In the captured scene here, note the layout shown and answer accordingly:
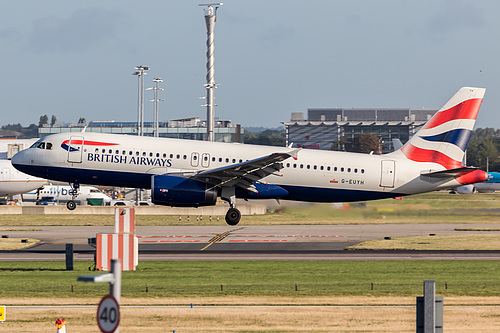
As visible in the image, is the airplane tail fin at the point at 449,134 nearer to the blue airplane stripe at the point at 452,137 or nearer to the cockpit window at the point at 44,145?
the blue airplane stripe at the point at 452,137

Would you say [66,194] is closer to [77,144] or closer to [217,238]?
[217,238]

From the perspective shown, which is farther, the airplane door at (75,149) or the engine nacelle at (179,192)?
the airplane door at (75,149)

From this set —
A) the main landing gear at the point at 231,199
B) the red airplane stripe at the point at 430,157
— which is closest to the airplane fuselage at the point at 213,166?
the red airplane stripe at the point at 430,157

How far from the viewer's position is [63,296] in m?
27.2

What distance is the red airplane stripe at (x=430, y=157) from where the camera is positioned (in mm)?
47344

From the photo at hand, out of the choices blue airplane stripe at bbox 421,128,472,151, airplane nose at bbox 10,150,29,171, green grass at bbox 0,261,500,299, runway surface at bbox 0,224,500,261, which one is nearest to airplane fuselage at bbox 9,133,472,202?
airplane nose at bbox 10,150,29,171

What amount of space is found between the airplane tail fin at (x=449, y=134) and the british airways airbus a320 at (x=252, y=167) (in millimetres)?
64

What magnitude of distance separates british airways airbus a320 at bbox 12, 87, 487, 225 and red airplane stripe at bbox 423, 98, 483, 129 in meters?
0.06

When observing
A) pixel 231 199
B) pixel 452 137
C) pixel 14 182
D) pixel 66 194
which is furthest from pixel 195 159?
pixel 66 194

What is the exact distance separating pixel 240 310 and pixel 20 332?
7.09 meters

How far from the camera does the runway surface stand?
39281mm

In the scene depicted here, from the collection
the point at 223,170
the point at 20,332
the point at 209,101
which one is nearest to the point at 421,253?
the point at 223,170

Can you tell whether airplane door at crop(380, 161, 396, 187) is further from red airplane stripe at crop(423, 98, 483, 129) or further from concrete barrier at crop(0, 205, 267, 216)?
concrete barrier at crop(0, 205, 267, 216)

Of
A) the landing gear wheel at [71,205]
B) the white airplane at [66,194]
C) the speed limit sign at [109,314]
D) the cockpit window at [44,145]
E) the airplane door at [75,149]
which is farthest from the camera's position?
the white airplane at [66,194]
